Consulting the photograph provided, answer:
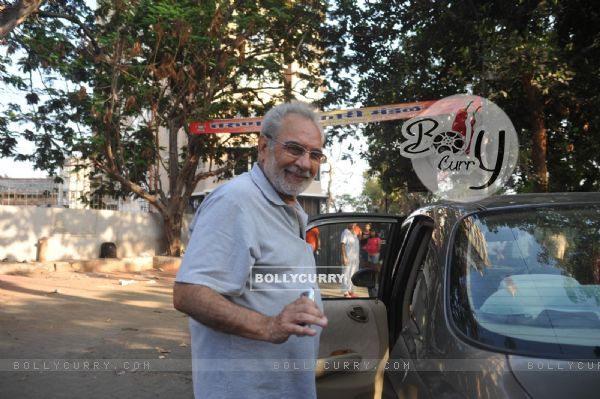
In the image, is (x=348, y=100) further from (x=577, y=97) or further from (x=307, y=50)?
(x=577, y=97)

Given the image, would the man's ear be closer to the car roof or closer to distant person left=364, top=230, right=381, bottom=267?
the car roof

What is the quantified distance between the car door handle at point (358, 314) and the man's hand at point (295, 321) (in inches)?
70.4

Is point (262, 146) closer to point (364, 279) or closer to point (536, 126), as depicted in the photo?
point (364, 279)

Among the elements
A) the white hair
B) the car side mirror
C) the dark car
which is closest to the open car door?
the car side mirror

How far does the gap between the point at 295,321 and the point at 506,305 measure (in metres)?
0.85

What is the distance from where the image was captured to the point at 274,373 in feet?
5.67

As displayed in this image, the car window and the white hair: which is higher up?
the white hair

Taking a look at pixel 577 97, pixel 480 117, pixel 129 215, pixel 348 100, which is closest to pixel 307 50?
pixel 348 100

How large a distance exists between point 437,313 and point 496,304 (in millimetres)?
219

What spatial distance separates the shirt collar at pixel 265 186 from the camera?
5.93ft

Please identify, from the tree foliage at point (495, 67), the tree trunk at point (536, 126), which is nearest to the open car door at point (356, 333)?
the tree foliage at point (495, 67)

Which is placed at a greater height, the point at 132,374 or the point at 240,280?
the point at 240,280

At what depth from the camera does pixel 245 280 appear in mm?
1640

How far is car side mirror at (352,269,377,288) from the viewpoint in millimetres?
3645
